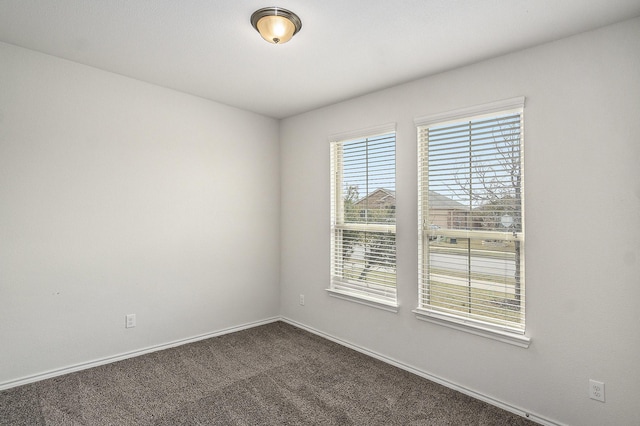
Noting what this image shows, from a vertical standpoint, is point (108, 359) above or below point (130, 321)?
below

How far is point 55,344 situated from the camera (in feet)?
8.98

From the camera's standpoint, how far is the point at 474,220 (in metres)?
2.65

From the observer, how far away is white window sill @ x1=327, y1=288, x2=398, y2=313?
123 inches

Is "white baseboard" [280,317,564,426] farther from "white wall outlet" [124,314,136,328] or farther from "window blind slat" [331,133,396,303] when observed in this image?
"white wall outlet" [124,314,136,328]

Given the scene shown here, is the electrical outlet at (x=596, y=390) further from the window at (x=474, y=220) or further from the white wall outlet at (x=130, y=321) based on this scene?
the white wall outlet at (x=130, y=321)

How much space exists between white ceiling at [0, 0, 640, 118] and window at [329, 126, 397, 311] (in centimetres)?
67

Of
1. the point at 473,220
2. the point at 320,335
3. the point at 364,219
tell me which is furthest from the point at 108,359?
the point at 473,220

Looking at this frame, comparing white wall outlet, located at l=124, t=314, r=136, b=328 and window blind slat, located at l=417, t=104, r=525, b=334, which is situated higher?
window blind slat, located at l=417, t=104, r=525, b=334

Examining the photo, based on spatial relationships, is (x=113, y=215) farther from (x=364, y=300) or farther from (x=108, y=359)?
(x=364, y=300)

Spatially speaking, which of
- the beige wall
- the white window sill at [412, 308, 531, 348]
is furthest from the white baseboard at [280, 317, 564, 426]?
the beige wall

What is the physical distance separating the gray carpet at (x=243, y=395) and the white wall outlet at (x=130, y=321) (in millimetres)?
305

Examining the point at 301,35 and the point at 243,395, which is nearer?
the point at 301,35

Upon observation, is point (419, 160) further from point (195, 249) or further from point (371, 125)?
point (195, 249)

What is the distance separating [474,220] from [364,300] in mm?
1319
